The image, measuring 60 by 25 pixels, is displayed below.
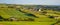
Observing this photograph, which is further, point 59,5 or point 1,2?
point 59,5

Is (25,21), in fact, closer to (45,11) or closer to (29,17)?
(29,17)

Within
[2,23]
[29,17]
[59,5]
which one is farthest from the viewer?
[59,5]

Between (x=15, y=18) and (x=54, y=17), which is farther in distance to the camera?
(x=54, y=17)

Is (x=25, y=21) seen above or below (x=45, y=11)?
below

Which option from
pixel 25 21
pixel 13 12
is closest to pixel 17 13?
pixel 13 12

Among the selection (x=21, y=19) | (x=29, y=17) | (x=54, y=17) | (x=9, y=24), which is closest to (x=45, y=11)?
(x=54, y=17)

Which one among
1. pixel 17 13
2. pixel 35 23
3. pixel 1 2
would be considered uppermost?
pixel 1 2

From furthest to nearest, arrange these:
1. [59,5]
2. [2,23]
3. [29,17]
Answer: [59,5] → [29,17] → [2,23]

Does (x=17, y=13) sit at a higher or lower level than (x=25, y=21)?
higher

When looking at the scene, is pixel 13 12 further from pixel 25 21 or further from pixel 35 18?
pixel 35 18
